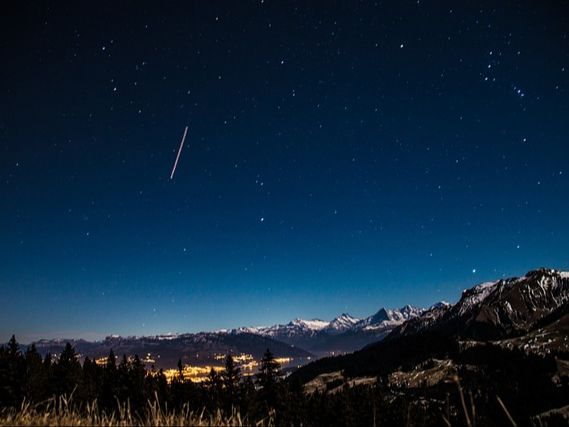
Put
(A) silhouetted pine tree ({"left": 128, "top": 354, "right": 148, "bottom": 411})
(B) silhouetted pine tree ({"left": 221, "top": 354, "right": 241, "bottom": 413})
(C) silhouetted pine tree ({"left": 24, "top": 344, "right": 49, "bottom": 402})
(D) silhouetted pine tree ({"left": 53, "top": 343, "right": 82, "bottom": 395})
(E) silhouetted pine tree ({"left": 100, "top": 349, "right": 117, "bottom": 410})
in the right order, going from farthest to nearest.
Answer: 1. (E) silhouetted pine tree ({"left": 100, "top": 349, "right": 117, "bottom": 410})
2. (A) silhouetted pine tree ({"left": 128, "top": 354, "right": 148, "bottom": 411})
3. (B) silhouetted pine tree ({"left": 221, "top": 354, "right": 241, "bottom": 413})
4. (D) silhouetted pine tree ({"left": 53, "top": 343, "right": 82, "bottom": 395})
5. (C) silhouetted pine tree ({"left": 24, "top": 344, "right": 49, "bottom": 402})

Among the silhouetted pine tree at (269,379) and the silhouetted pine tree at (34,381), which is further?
the silhouetted pine tree at (269,379)

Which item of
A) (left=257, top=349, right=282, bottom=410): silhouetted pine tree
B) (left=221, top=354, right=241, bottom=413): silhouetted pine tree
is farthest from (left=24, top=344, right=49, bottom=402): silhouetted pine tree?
(left=257, top=349, right=282, bottom=410): silhouetted pine tree

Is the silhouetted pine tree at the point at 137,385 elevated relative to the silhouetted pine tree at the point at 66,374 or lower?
lower

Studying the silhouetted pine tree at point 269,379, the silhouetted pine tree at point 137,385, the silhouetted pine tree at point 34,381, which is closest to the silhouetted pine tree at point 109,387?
the silhouetted pine tree at point 137,385

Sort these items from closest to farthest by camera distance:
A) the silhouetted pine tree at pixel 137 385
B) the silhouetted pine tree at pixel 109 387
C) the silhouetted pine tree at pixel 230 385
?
the silhouetted pine tree at pixel 230 385
the silhouetted pine tree at pixel 137 385
the silhouetted pine tree at pixel 109 387

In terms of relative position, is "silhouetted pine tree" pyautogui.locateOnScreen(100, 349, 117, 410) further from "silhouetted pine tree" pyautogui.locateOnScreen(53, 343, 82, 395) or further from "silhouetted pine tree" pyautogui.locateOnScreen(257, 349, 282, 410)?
"silhouetted pine tree" pyautogui.locateOnScreen(257, 349, 282, 410)

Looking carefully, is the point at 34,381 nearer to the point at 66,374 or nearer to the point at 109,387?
the point at 66,374

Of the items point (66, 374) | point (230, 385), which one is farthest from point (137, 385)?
point (230, 385)

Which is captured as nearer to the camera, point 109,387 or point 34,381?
point 34,381

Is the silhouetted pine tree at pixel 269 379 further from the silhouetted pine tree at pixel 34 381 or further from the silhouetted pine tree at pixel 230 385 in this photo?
the silhouetted pine tree at pixel 34 381

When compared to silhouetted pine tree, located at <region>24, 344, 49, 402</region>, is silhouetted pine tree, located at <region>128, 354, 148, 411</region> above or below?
below

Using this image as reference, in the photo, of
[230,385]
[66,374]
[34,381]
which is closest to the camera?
[34,381]

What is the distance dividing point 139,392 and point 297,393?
37.1m

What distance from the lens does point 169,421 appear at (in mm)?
5473
